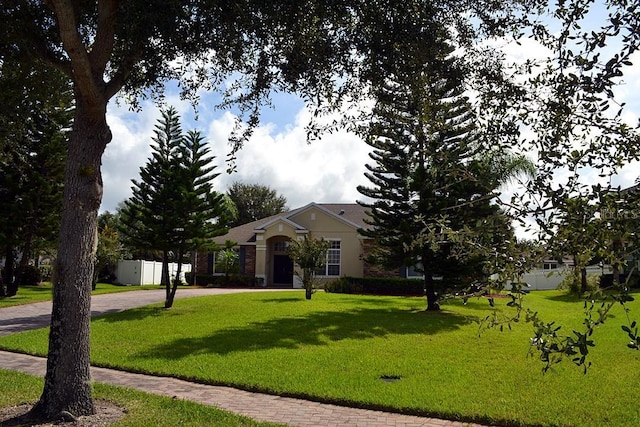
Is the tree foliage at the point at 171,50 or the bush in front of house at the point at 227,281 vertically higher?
the tree foliage at the point at 171,50

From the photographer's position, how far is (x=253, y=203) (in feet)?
183

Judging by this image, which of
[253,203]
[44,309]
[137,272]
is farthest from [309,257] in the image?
[253,203]

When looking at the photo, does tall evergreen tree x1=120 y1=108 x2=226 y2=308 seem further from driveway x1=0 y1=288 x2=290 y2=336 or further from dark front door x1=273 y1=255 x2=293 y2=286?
dark front door x1=273 y1=255 x2=293 y2=286

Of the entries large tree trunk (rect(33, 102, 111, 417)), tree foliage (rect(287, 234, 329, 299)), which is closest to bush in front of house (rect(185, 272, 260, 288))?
tree foliage (rect(287, 234, 329, 299))

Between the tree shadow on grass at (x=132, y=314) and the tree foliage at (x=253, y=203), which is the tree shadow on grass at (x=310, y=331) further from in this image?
the tree foliage at (x=253, y=203)

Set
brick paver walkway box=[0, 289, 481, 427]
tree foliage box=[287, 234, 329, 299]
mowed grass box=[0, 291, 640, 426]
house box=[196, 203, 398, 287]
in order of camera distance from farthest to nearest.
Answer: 1. house box=[196, 203, 398, 287]
2. tree foliage box=[287, 234, 329, 299]
3. mowed grass box=[0, 291, 640, 426]
4. brick paver walkway box=[0, 289, 481, 427]

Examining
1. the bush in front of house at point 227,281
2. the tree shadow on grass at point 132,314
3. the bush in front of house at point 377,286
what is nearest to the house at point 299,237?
the bush in front of house at point 227,281

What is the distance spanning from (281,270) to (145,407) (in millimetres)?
24714

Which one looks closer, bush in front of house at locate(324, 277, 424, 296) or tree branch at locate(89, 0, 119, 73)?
tree branch at locate(89, 0, 119, 73)

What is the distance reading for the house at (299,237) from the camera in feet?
95.0

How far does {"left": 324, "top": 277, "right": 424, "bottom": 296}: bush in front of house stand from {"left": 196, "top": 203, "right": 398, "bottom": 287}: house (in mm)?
2096

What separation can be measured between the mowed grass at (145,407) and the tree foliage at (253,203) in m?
47.6

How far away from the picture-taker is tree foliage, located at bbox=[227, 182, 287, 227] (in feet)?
181

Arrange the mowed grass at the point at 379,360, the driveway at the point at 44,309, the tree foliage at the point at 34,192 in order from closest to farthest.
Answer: the mowed grass at the point at 379,360 < the driveway at the point at 44,309 < the tree foliage at the point at 34,192
